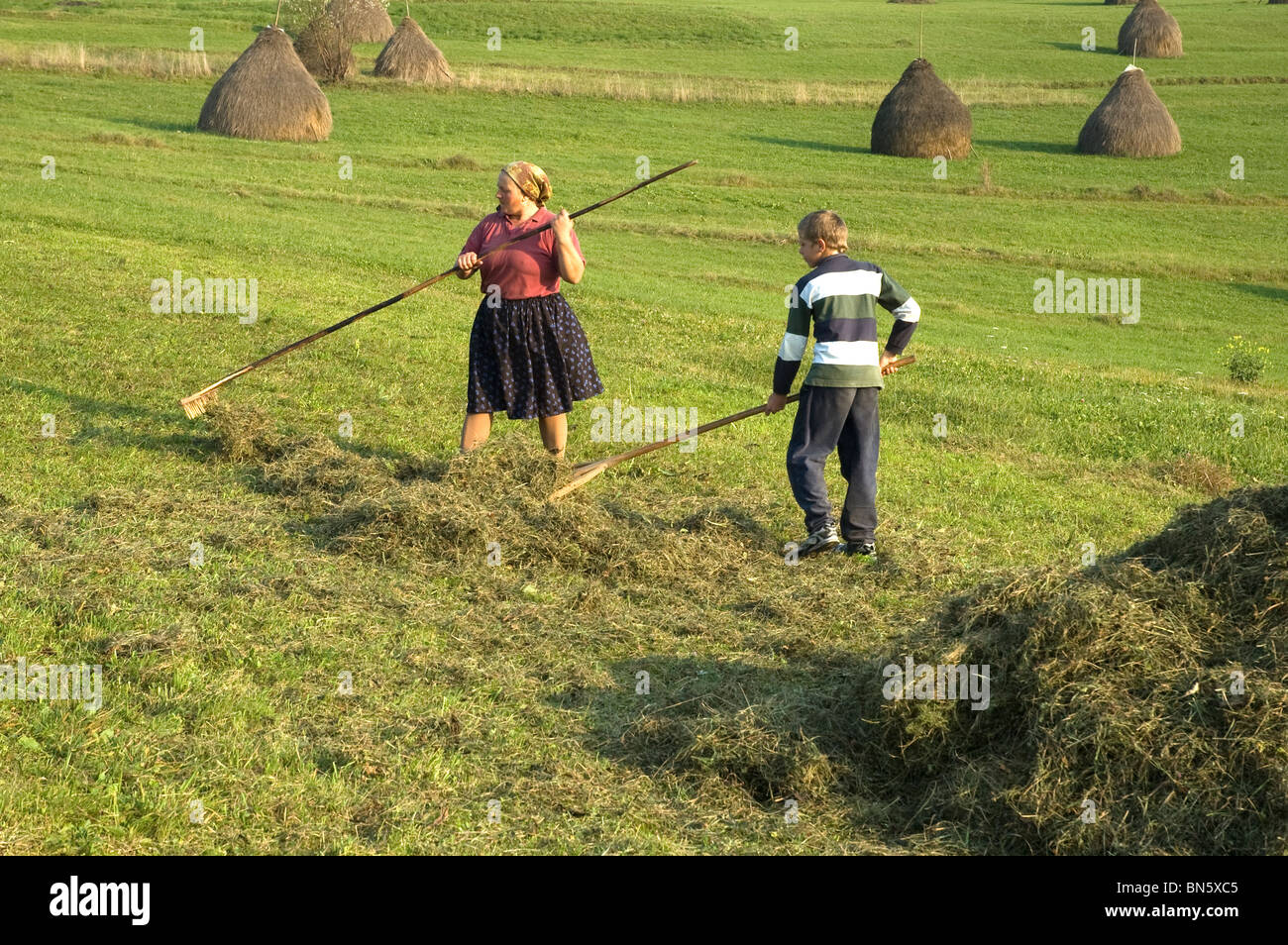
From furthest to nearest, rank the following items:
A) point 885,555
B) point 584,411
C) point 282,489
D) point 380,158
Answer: point 380,158 < point 584,411 < point 282,489 < point 885,555

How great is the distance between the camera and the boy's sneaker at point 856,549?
26.4 ft

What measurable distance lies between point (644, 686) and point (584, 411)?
5526 mm

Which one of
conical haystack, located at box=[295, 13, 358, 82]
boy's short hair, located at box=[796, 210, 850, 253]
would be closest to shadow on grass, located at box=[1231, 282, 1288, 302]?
boy's short hair, located at box=[796, 210, 850, 253]

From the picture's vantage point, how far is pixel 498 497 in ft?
27.4

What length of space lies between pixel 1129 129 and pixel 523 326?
29.3 metres

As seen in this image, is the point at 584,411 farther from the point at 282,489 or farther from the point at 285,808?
the point at 285,808

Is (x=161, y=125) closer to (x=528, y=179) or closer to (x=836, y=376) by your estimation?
(x=528, y=179)

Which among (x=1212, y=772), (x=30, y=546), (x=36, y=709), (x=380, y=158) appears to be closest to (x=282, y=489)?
(x=30, y=546)

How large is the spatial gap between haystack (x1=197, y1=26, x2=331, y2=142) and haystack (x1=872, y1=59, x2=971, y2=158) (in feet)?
44.4

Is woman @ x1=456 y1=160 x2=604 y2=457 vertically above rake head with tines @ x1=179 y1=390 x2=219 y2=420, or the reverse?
woman @ x1=456 y1=160 x2=604 y2=457

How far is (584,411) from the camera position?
11492 millimetres

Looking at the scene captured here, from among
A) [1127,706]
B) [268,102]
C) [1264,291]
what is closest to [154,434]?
[1127,706]

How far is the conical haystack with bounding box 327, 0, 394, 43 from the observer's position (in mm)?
47156

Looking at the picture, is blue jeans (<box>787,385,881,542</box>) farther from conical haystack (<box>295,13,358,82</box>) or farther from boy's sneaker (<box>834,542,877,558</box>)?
conical haystack (<box>295,13,358,82</box>)
